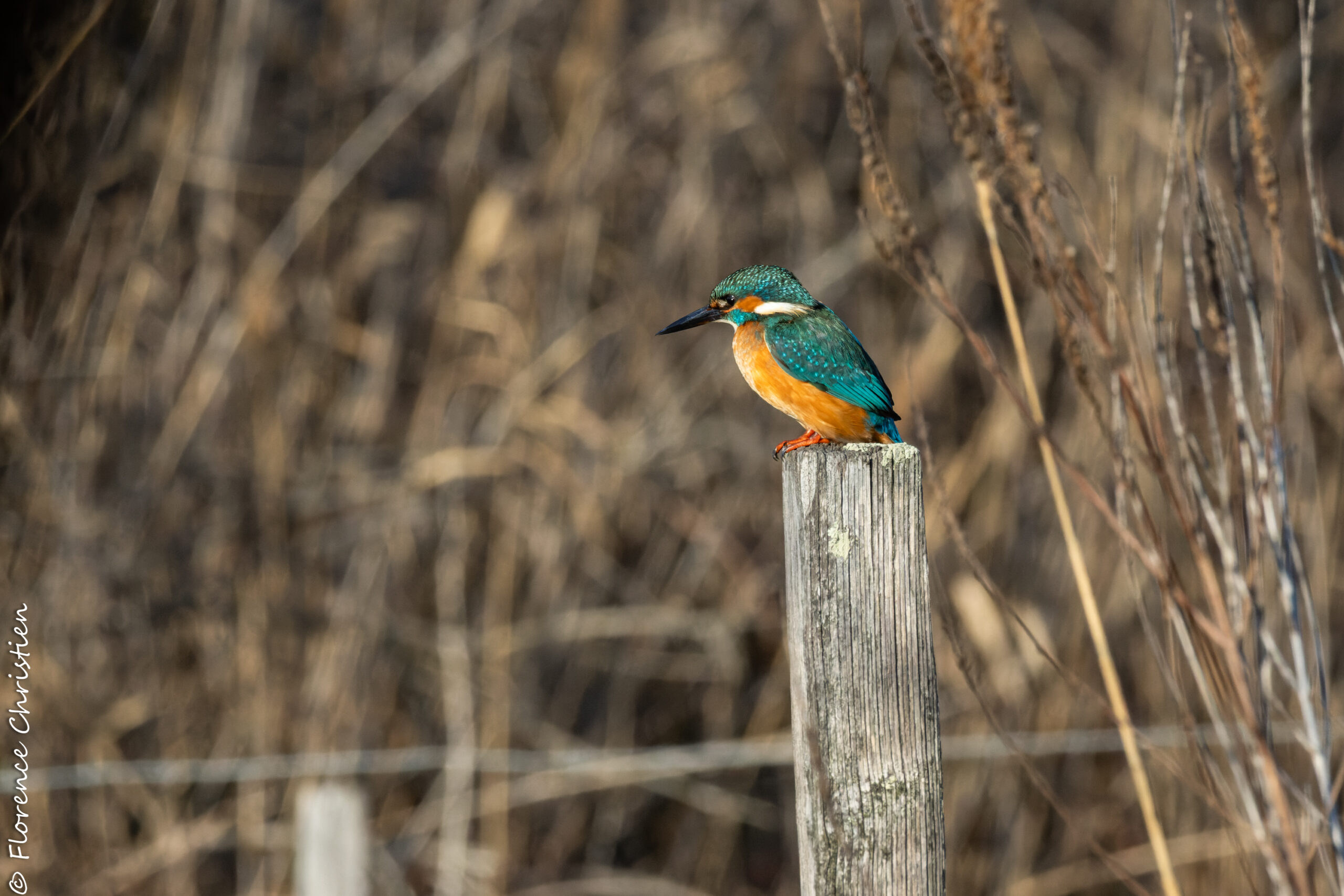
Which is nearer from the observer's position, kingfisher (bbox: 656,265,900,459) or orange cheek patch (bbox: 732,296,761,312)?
kingfisher (bbox: 656,265,900,459)

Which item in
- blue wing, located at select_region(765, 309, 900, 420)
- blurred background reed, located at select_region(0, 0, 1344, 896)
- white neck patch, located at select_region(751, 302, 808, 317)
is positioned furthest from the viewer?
blurred background reed, located at select_region(0, 0, 1344, 896)

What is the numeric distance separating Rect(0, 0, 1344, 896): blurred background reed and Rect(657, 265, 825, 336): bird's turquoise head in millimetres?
1416

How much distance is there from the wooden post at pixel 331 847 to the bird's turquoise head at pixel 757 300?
1357mm

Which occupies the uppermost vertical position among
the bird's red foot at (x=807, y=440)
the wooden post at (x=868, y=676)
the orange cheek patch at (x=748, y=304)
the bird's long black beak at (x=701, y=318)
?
the orange cheek patch at (x=748, y=304)

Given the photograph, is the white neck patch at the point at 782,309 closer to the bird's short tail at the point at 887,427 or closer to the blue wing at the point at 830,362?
the blue wing at the point at 830,362

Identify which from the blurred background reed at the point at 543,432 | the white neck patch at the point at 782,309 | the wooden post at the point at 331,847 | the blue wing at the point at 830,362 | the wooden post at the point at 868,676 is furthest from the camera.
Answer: the blurred background reed at the point at 543,432

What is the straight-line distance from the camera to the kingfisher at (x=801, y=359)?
5.26 feet

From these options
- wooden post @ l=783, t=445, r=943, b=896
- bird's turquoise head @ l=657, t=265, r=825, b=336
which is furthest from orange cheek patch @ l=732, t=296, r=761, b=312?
wooden post @ l=783, t=445, r=943, b=896

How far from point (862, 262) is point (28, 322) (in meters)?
2.25

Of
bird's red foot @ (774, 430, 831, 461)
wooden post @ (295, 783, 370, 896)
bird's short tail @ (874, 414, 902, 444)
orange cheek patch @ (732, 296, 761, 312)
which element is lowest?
wooden post @ (295, 783, 370, 896)

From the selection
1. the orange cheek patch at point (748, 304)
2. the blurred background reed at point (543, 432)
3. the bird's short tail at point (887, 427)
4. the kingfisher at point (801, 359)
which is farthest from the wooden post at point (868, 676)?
the blurred background reed at point (543, 432)

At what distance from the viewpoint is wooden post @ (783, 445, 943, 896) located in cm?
110

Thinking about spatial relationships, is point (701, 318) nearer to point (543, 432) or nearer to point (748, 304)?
point (748, 304)

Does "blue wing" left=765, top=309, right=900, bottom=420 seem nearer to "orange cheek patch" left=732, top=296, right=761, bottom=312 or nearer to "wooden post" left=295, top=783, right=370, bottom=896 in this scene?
"orange cheek patch" left=732, top=296, right=761, bottom=312
